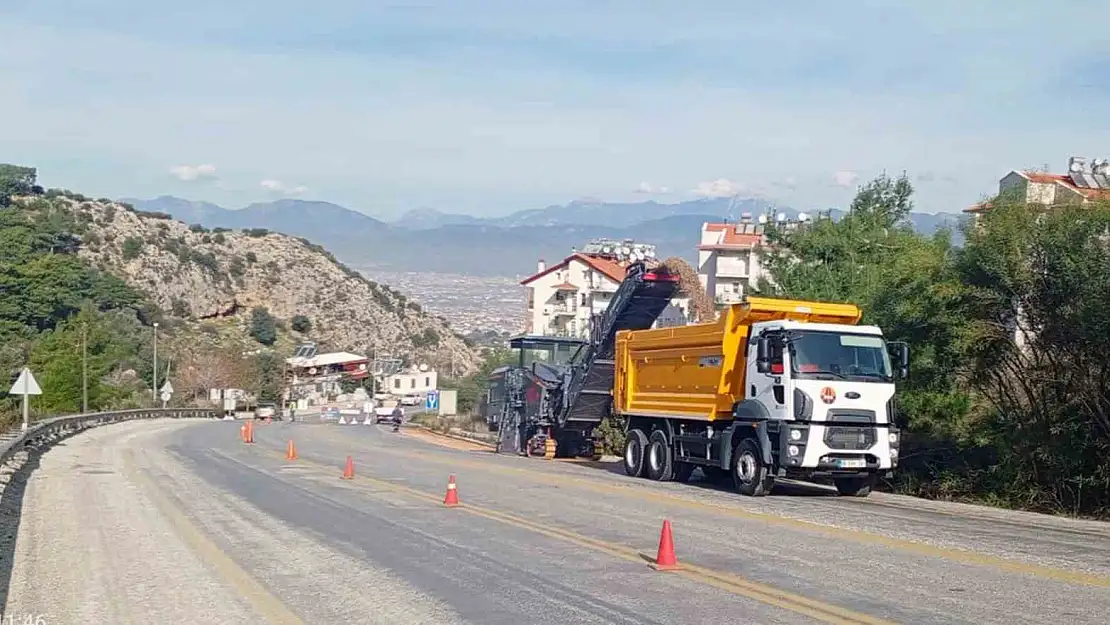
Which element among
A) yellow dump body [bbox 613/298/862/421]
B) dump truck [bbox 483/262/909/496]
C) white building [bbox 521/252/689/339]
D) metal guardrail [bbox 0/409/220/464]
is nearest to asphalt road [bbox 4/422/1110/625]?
dump truck [bbox 483/262/909/496]

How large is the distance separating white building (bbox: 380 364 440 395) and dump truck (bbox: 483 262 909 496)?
10180cm

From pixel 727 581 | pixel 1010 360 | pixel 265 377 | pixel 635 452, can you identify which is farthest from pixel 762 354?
pixel 265 377

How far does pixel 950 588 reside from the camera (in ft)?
35.0

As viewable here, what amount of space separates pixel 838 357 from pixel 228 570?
12.1 m

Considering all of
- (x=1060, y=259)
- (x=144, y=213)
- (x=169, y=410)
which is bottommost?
(x=169, y=410)

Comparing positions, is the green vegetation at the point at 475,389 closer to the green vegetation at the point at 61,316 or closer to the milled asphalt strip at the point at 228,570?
the green vegetation at the point at 61,316

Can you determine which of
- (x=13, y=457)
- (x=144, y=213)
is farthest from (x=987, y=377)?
(x=144, y=213)

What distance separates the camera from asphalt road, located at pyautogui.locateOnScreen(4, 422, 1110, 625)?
978 centimetres

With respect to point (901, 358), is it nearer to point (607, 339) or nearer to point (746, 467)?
point (746, 467)

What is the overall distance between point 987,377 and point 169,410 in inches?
2470

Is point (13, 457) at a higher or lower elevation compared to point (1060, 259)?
lower

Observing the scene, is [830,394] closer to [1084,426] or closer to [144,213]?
[1084,426]

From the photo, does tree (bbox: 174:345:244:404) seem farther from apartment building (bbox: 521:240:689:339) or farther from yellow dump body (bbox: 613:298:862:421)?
yellow dump body (bbox: 613:298:862:421)

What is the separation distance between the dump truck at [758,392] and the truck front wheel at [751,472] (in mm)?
23
